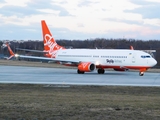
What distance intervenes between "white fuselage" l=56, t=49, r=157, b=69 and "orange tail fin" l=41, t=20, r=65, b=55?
254cm

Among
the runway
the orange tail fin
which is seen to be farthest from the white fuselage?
the orange tail fin

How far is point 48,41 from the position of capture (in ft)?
170

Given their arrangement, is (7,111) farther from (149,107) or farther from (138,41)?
(138,41)

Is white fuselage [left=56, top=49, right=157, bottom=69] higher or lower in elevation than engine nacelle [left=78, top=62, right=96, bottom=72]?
higher

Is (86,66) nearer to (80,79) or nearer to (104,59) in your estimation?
(104,59)

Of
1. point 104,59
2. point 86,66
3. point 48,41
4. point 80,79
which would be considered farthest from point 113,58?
point 48,41

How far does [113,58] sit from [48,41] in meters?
11.7

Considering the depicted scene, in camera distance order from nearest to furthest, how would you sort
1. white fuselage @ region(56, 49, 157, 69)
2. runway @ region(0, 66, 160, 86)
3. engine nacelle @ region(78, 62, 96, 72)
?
runway @ region(0, 66, 160, 86) → white fuselage @ region(56, 49, 157, 69) → engine nacelle @ region(78, 62, 96, 72)

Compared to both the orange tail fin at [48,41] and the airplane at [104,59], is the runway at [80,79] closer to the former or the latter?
the airplane at [104,59]

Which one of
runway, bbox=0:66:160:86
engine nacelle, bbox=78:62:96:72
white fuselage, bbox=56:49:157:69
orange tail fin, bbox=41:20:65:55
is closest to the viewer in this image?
runway, bbox=0:66:160:86

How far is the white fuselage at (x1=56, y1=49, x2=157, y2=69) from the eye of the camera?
41500mm

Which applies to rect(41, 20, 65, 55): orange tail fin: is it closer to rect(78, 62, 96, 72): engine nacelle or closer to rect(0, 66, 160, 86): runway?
rect(78, 62, 96, 72): engine nacelle

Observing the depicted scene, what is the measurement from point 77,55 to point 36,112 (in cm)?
3480

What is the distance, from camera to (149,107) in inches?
566
